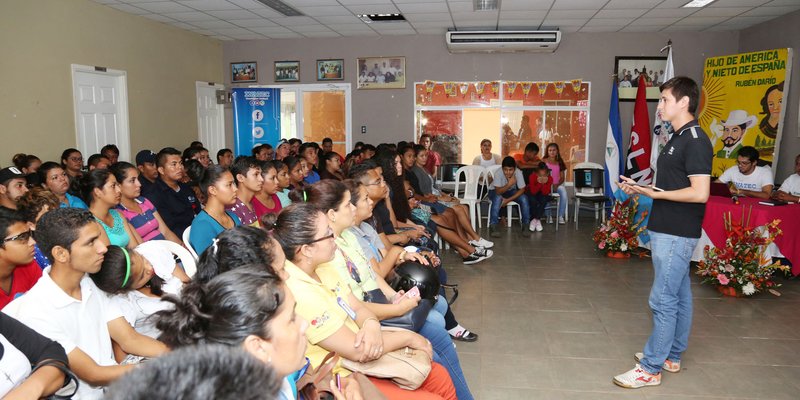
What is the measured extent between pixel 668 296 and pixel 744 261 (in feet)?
6.99

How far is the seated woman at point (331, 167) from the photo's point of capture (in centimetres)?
619

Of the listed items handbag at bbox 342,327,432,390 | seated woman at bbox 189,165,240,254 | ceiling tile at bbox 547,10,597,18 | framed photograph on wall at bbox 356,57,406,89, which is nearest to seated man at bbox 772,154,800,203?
ceiling tile at bbox 547,10,597,18

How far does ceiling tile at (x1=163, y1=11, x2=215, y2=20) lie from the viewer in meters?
7.00

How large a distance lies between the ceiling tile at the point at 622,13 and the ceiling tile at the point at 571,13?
109 mm

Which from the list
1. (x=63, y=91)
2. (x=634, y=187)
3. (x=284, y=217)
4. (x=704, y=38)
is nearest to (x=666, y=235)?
(x=634, y=187)

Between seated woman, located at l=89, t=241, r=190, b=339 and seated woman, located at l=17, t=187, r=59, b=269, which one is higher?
seated woman, located at l=17, t=187, r=59, b=269

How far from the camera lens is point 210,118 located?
912 centimetres

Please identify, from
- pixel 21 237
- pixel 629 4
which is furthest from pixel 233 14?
pixel 21 237

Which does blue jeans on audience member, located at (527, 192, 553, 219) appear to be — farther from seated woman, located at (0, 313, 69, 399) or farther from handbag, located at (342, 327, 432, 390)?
seated woman, located at (0, 313, 69, 399)

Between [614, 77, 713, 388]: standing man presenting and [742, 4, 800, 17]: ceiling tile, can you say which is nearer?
[614, 77, 713, 388]: standing man presenting

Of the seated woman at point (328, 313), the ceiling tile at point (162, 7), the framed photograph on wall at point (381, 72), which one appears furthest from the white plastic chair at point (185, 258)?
the framed photograph on wall at point (381, 72)

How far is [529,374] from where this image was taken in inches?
122

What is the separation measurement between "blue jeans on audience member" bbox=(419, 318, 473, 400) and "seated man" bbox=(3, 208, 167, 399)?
3.94 feet

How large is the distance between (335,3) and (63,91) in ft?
10.6
